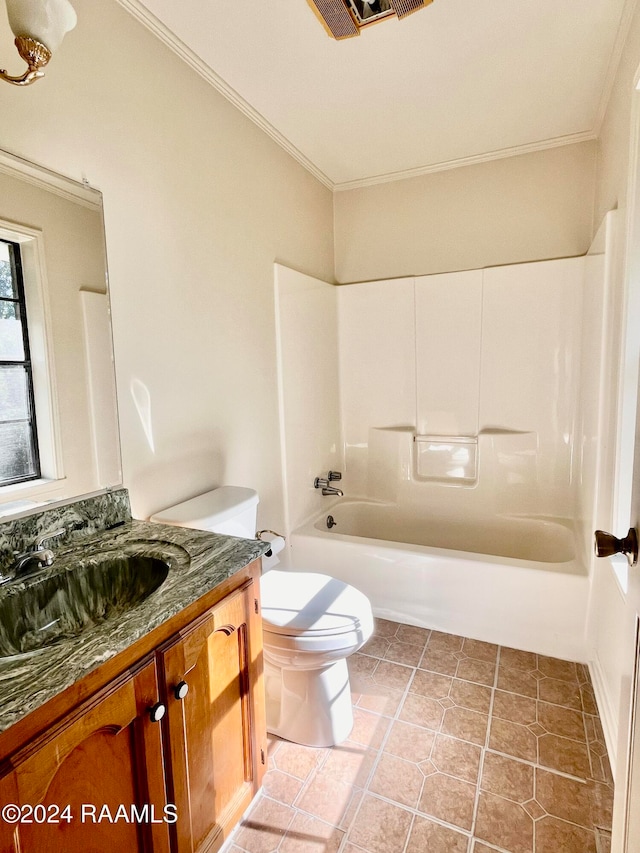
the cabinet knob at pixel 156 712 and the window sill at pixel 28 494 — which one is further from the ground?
the window sill at pixel 28 494

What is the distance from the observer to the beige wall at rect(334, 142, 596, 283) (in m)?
2.64

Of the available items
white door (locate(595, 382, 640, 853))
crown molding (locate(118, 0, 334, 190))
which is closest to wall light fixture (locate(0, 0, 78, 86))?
crown molding (locate(118, 0, 334, 190))

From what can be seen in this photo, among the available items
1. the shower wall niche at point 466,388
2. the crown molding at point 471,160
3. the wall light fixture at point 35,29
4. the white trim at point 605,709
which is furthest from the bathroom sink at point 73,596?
the crown molding at point 471,160

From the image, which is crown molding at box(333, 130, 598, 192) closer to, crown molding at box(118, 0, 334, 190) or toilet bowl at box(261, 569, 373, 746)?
crown molding at box(118, 0, 334, 190)

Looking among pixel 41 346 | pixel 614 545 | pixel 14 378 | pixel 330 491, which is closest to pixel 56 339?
pixel 41 346

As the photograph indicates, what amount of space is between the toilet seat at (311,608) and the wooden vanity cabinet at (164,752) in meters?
0.23

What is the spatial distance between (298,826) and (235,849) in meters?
0.19

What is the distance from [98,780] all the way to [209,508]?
3.08 feet

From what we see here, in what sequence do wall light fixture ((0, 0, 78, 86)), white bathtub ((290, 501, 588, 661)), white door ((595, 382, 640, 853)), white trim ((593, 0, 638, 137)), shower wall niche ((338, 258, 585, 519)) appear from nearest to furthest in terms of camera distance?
white door ((595, 382, 640, 853)), wall light fixture ((0, 0, 78, 86)), white trim ((593, 0, 638, 137)), white bathtub ((290, 501, 588, 661)), shower wall niche ((338, 258, 585, 519))

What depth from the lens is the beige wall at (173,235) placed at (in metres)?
1.38

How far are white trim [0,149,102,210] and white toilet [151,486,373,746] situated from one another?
1.05m

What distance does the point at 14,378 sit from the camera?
3.95 ft

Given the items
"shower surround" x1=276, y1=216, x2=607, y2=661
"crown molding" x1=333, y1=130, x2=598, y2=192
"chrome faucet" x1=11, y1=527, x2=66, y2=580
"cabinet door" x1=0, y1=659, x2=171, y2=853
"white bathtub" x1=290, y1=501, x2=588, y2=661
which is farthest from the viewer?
"crown molding" x1=333, y1=130, x2=598, y2=192

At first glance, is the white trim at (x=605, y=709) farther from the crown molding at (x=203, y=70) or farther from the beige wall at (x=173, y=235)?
the crown molding at (x=203, y=70)
